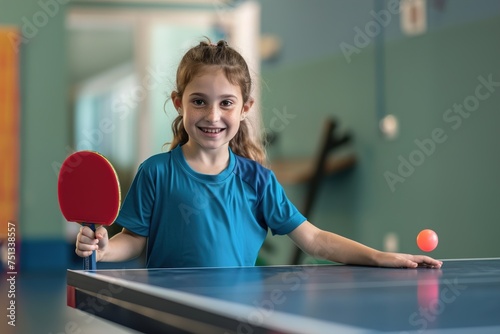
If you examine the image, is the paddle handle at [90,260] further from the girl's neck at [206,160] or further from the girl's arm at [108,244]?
the girl's neck at [206,160]

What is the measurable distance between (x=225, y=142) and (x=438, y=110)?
2729mm

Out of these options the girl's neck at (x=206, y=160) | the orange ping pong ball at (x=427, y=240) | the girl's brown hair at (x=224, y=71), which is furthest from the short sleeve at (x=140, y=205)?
the orange ping pong ball at (x=427, y=240)

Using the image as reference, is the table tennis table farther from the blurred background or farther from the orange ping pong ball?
the blurred background

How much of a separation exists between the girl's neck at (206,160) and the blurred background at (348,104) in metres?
0.33

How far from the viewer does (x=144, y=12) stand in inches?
402

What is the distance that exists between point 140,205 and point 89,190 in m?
0.45

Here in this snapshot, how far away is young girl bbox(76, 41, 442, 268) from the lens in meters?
2.08

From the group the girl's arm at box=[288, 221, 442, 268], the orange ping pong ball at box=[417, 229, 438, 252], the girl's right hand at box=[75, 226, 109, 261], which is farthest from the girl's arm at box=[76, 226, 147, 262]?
the orange ping pong ball at box=[417, 229, 438, 252]

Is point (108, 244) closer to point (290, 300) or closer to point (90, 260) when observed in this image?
point (90, 260)

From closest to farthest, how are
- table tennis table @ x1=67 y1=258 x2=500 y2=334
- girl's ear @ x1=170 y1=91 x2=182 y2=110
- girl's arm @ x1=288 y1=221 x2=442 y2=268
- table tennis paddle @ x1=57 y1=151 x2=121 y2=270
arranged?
table tennis table @ x1=67 y1=258 x2=500 y2=334, table tennis paddle @ x1=57 y1=151 x2=121 y2=270, girl's arm @ x1=288 y1=221 x2=442 y2=268, girl's ear @ x1=170 y1=91 x2=182 y2=110

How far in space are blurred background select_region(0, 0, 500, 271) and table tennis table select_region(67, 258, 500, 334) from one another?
97cm

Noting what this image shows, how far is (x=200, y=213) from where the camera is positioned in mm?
2082

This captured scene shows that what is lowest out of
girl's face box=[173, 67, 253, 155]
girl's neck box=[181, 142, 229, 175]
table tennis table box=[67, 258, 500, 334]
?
table tennis table box=[67, 258, 500, 334]

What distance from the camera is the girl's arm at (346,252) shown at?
6.17 ft
